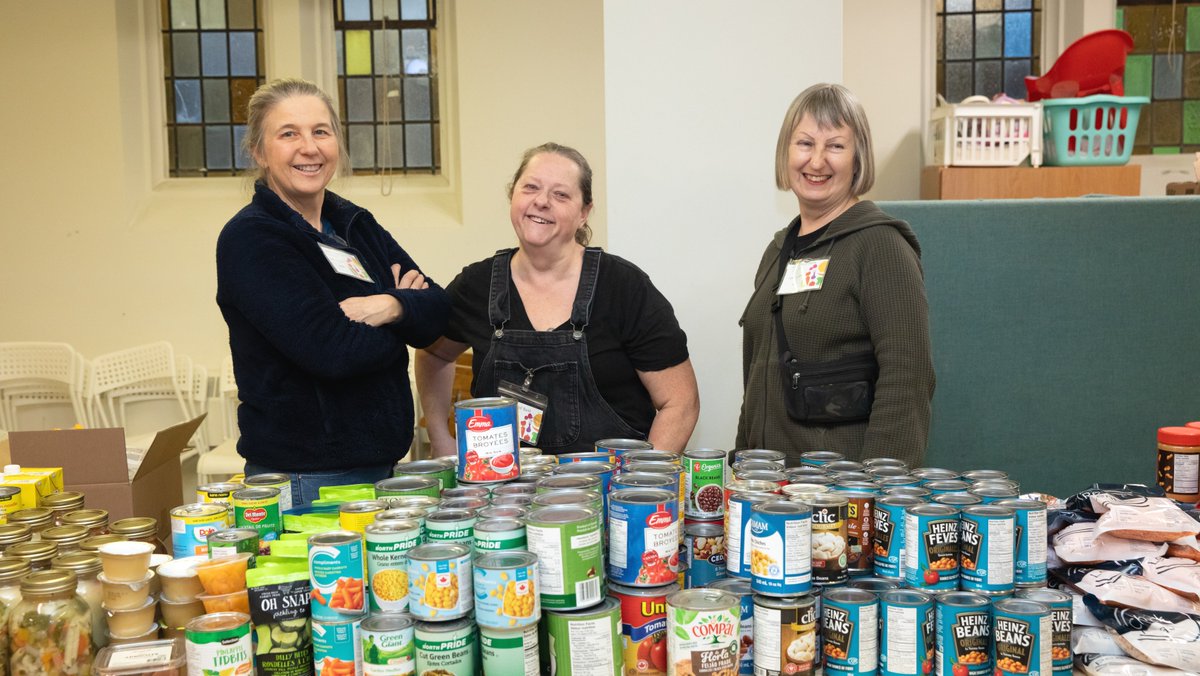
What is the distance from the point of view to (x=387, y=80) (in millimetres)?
6070

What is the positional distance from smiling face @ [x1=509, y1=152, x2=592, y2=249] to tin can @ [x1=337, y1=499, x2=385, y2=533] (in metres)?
1.08

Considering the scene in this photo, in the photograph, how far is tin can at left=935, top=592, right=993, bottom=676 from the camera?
126 centimetres

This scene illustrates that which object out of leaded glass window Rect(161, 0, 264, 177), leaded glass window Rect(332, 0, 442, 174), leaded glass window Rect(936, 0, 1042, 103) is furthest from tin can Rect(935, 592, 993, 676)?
leaded glass window Rect(161, 0, 264, 177)

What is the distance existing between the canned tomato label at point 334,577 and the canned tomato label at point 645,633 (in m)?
0.35

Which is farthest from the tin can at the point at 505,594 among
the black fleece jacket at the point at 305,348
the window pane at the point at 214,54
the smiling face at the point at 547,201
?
the window pane at the point at 214,54

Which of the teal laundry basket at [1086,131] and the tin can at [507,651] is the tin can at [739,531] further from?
the teal laundry basket at [1086,131]

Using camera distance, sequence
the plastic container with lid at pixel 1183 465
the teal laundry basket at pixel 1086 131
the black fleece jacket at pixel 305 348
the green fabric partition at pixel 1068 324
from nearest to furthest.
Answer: the plastic container with lid at pixel 1183 465 < the black fleece jacket at pixel 305 348 < the green fabric partition at pixel 1068 324 < the teal laundry basket at pixel 1086 131

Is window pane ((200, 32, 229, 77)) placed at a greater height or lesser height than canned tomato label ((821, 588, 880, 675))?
greater

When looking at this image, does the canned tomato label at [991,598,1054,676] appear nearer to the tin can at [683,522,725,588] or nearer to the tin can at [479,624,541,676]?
the tin can at [683,522,725,588]

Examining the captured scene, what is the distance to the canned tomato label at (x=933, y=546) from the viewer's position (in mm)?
1354

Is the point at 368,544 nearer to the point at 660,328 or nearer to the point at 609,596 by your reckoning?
the point at 609,596

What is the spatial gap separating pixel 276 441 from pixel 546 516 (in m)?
1.06

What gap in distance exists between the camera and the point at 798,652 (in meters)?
1.29

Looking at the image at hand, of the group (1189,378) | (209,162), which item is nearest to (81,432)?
(1189,378)
